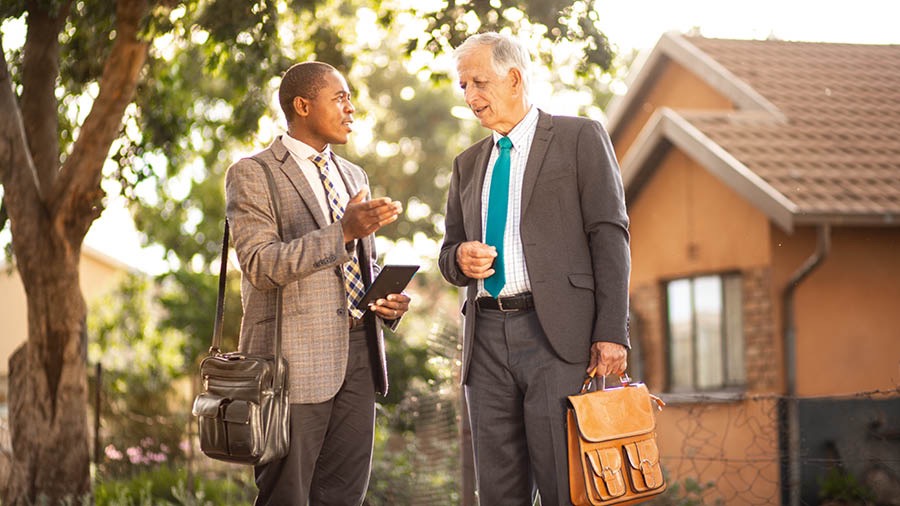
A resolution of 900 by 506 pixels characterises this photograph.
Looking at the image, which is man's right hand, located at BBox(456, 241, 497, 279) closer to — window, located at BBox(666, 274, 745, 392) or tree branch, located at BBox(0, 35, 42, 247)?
tree branch, located at BBox(0, 35, 42, 247)

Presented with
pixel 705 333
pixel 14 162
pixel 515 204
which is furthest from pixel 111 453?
pixel 515 204

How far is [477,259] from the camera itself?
402 cm

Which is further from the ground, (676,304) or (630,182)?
(630,182)

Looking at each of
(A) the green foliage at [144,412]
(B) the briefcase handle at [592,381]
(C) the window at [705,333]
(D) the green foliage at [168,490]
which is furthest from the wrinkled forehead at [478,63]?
(C) the window at [705,333]

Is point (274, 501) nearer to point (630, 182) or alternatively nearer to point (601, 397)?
point (601, 397)

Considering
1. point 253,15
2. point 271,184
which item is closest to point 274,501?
point 271,184

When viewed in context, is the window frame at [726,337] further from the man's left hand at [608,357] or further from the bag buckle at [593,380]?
the man's left hand at [608,357]

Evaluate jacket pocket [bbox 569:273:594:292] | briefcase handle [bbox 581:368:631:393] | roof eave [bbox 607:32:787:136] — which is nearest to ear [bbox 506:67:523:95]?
jacket pocket [bbox 569:273:594:292]

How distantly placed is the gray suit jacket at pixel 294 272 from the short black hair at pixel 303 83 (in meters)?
0.17

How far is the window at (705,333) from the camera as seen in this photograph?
12.0 metres

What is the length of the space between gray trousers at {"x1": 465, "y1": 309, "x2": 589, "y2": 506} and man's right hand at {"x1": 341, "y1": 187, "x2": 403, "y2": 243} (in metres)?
0.53

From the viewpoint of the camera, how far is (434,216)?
26.7 meters

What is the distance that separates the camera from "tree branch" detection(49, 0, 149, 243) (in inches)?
293

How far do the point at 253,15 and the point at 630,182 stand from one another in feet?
23.0
